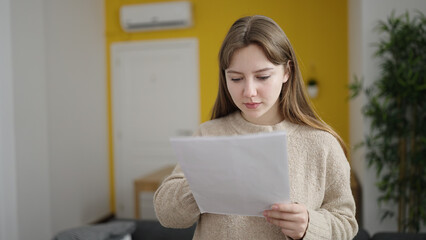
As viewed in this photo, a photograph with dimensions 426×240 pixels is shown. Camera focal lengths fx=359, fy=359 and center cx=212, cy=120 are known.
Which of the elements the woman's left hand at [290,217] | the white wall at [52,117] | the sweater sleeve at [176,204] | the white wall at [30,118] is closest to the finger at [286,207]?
the woman's left hand at [290,217]

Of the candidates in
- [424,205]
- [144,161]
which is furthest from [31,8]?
[424,205]

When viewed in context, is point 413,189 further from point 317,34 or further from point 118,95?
point 118,95

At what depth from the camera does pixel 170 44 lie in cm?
456

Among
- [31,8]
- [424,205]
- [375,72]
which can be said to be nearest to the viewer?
[424,205]

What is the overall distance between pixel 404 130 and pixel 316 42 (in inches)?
71.2

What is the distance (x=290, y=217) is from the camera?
834mm

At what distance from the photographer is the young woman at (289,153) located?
935mm

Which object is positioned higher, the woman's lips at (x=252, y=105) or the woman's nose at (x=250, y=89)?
the woman's nose at (x=250, y=89)

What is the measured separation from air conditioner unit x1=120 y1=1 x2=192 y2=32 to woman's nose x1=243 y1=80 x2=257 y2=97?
3.60 meters

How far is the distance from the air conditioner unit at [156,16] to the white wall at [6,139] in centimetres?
168

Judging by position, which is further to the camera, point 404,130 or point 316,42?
point 316,42

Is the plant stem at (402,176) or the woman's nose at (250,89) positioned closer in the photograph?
the woman's nose at (250,89)

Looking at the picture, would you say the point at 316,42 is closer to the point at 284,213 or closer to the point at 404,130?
the point at 404,130

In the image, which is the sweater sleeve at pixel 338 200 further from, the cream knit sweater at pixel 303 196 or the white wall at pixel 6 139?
the white wall at pixel 6 139
